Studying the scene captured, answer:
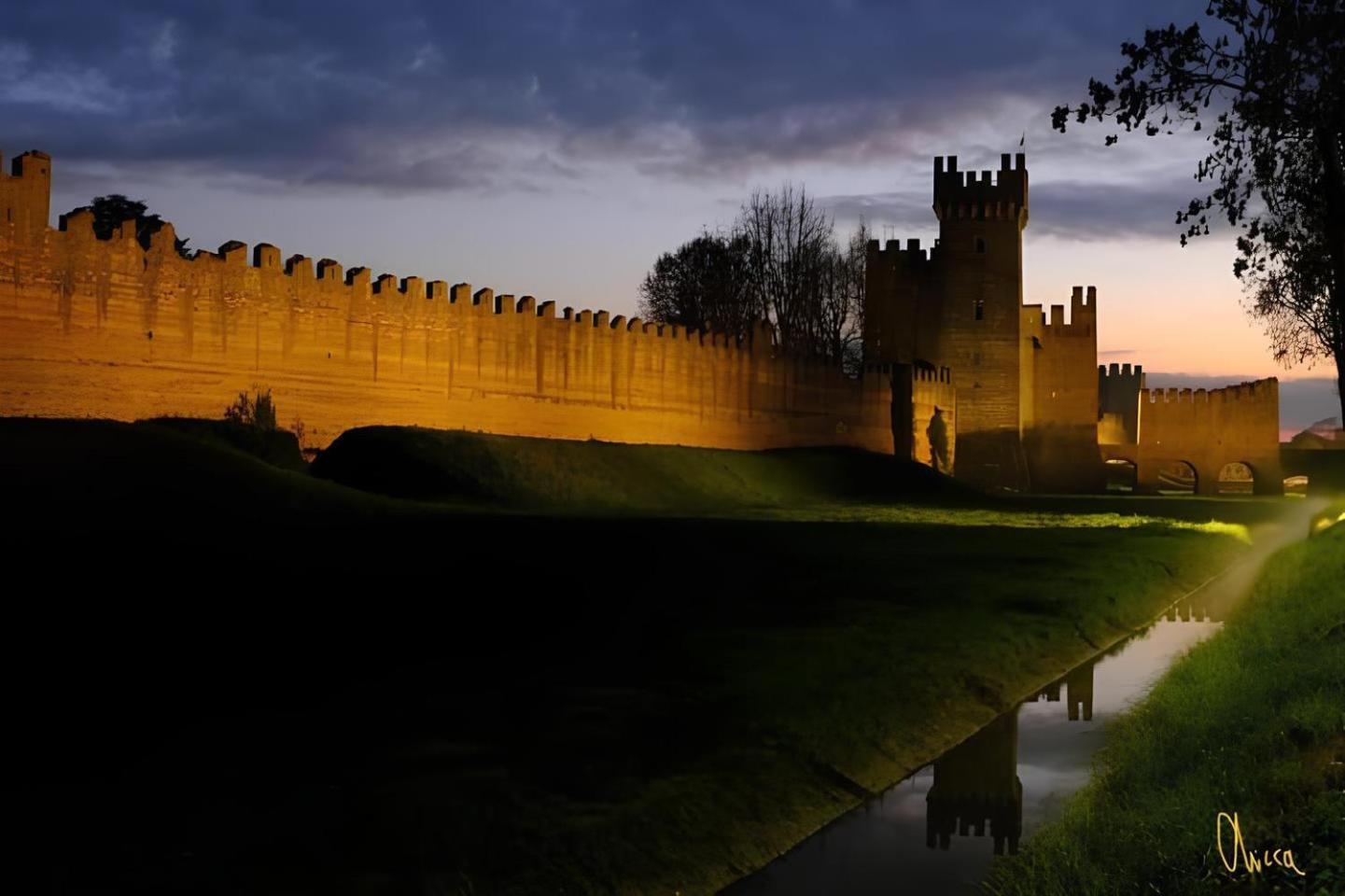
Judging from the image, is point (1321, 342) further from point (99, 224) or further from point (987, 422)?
point (99, 224)

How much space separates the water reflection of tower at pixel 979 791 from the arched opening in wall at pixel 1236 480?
70.5 metres

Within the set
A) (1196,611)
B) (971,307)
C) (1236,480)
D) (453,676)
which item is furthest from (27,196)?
(1236,480)

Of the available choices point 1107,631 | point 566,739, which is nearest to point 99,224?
point 1107,631

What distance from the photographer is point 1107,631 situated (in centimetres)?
1573

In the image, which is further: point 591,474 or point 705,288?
point 705,288

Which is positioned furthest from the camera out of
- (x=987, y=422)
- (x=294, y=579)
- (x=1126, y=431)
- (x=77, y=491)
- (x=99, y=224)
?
(x=1126, y=431)

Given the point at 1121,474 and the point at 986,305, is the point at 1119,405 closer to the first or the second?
the point at 1121,474

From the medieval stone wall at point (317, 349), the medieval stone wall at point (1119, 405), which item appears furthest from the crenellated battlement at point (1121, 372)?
the medieval stone wall at point (317, 349)

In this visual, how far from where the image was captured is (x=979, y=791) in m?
A: 8.77

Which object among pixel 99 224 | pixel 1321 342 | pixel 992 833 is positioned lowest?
pixel 992 833

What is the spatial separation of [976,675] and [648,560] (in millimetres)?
6697

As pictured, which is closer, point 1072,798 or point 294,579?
point 1072,798

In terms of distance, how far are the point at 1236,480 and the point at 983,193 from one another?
35.7 meters

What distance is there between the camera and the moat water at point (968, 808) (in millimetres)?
6902
